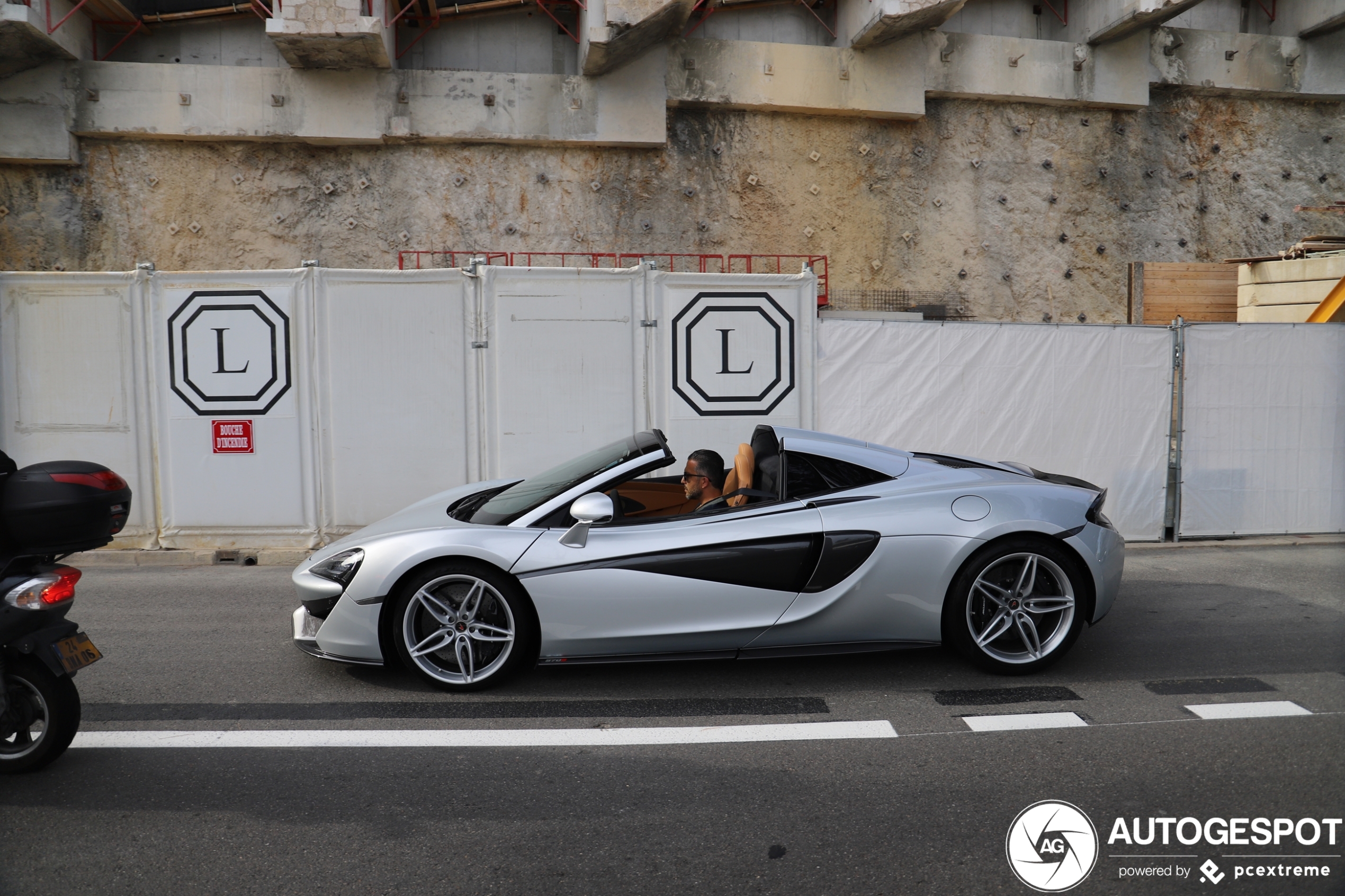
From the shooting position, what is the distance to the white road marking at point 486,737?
13.4 feet

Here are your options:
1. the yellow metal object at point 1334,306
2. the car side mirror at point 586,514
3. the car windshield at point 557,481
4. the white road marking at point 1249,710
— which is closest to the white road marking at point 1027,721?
the white road marking at point 1249,710

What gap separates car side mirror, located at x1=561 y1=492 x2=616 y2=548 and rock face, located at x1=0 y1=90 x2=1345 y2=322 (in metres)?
14.5

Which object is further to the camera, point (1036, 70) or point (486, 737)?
point (1036, 70)

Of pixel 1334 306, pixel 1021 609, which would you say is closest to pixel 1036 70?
pixel 1334 306

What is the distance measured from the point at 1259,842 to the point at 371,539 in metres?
4.03

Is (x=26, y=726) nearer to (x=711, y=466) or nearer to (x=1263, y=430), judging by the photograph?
(x=711, y=466)

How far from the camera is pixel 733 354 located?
9.09m

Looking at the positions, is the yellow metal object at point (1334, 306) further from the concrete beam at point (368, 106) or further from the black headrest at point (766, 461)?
the concrete beam at point (368, 106)

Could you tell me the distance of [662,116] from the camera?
18.1 metres

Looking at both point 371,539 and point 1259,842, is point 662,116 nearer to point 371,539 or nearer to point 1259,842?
point 371,539

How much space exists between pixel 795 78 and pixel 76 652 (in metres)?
17.5

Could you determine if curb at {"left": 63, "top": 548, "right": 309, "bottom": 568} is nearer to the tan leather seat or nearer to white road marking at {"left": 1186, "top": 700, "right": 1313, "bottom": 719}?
the tan leather seat

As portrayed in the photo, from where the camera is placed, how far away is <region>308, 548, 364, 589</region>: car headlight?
471 cm

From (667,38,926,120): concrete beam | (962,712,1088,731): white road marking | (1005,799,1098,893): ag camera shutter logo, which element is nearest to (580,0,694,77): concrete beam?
(667,38,926,120): concrete beam
